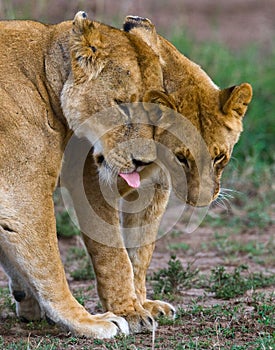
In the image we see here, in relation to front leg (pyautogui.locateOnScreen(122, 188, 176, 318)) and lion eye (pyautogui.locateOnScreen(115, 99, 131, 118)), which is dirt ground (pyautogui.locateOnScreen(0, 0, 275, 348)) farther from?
lion eye (pyautogui.locateOnScreen(115, 99, 131, 118))

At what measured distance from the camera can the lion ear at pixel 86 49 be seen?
4.04 meters

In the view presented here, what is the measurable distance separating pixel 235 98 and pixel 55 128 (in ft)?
2.57

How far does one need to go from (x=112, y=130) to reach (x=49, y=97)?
1.05 feet

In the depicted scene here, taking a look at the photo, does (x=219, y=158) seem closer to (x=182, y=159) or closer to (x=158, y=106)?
(x=182, y=159)

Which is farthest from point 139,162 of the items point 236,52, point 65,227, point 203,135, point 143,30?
point 236,52

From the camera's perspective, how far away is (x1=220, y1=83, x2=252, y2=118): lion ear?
421 centimetres

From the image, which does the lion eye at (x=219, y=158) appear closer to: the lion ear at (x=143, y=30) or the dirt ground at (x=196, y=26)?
the lion ear at (x=143, y=30)

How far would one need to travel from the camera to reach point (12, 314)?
4.72 m

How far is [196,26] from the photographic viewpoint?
11.9 m

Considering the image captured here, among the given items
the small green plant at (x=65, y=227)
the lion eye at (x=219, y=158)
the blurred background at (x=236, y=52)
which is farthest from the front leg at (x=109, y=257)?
the blurred background at (x=236, y=52)

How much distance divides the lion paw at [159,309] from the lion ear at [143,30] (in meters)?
1.16

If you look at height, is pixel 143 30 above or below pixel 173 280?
above

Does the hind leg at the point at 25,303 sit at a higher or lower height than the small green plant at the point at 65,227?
higher

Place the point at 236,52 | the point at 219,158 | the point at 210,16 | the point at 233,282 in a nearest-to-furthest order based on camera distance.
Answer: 1. the point at 219,158
2. the point at 233,282
3. the point at 236,52
4. the point at 210,16
